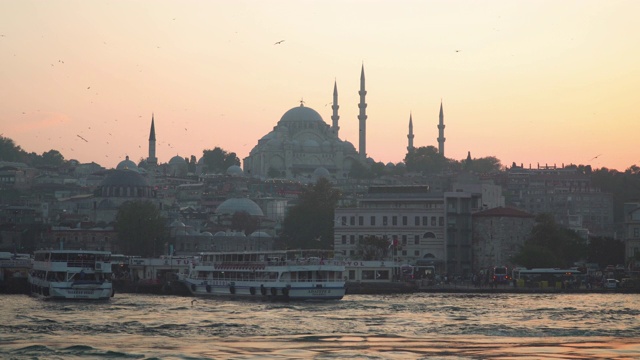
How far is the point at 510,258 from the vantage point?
84812mm

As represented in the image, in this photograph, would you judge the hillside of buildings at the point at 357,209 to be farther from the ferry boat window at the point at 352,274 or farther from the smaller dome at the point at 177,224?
the ferry boat window at the point at 352,274

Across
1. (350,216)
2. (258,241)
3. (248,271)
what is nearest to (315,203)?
(258,241)

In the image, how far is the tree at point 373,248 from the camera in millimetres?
81750

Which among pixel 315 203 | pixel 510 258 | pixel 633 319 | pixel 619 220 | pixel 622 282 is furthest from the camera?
pixel 619 220

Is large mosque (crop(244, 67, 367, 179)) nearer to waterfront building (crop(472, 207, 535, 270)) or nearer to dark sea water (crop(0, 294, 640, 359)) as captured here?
waterfront building (crop(472, 207, 535, 270))

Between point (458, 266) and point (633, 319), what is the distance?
37030 mm

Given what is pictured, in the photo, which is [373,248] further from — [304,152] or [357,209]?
[304,152]

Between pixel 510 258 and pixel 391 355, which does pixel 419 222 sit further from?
pixel 391 355

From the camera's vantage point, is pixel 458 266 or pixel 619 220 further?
pixel 619 220

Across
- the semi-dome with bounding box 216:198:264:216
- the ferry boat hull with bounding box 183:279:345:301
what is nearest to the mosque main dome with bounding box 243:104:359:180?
the semi-dome with bounding box 216:198:264:216

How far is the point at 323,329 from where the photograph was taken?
44438 millimetres

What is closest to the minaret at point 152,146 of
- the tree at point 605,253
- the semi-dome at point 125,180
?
the semi-dome at point 125,180

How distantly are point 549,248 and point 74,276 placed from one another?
35.9 meters

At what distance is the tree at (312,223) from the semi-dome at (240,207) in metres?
19.4
